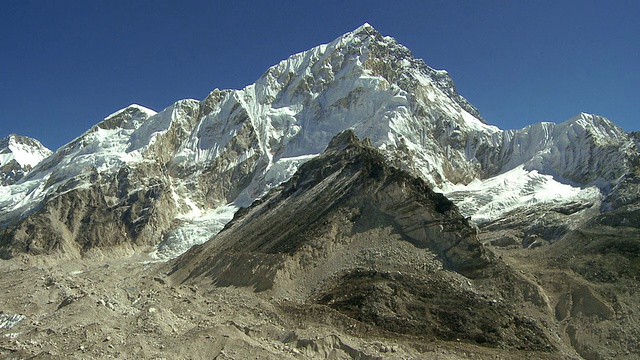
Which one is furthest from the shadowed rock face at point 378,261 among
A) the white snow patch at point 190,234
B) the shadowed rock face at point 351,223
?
the white snow patch at point 190,234

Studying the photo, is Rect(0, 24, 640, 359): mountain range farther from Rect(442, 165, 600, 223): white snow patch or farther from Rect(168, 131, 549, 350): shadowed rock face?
Rect(442, 165, 600, 223): white snow patch

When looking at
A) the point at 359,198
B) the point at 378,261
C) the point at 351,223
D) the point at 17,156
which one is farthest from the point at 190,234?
the point at 17,156

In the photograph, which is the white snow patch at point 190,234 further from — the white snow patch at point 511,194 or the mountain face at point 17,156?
the mountain face at point 17,156

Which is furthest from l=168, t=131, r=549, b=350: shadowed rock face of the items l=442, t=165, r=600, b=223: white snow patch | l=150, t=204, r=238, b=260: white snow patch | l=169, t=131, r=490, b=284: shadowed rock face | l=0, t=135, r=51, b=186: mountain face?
l=0, t=135, r=51, b=186: mountain face

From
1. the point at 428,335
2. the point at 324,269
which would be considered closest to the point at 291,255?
the point at 324,269

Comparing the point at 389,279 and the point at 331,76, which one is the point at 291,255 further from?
the point at 331,76

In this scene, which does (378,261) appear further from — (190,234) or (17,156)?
(17,156)
